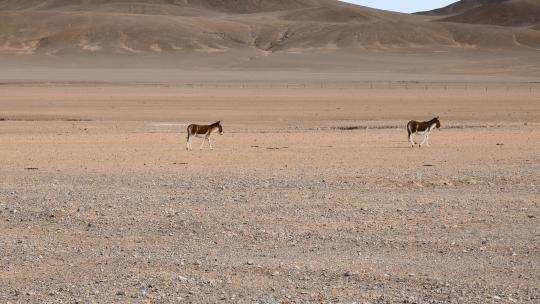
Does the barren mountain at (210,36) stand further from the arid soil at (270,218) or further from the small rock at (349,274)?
the small rock at (349,274)

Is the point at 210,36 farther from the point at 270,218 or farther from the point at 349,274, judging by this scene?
the point at 349,274

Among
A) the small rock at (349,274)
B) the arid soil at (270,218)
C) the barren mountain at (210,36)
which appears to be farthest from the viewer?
the barren mountain at (210,36)

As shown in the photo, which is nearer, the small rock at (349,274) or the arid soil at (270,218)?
the arid soil at (270,218)

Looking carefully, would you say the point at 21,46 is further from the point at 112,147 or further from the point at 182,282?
the point at 182,282

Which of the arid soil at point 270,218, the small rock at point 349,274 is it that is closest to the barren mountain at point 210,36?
the arid soil at point 270,218

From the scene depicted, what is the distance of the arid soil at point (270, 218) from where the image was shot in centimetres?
855

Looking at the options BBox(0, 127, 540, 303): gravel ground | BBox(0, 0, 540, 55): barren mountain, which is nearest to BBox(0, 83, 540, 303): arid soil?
BBox(0, 127, 540, 303): gravel ground

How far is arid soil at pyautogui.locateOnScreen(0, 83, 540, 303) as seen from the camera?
28.1 ft

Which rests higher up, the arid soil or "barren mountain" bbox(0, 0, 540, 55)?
the arid soil

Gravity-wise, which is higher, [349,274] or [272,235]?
[349,274]

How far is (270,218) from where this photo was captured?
11805mm

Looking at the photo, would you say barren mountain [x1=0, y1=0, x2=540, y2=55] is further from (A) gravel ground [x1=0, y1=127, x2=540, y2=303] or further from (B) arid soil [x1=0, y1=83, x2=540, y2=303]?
(A) gravel ground [x1=0, y1=127, x2=540, y2=303]

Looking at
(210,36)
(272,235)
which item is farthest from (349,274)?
(210,36)

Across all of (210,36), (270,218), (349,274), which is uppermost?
(349,274)
